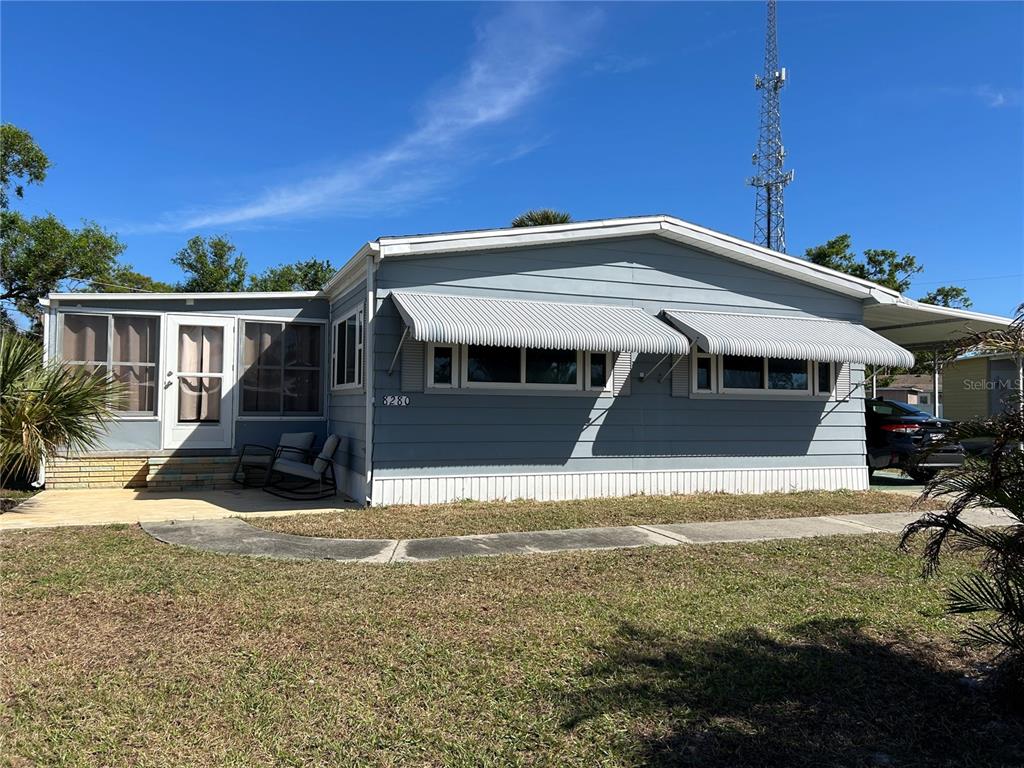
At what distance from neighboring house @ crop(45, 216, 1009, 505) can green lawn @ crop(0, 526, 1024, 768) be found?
3.38 meters

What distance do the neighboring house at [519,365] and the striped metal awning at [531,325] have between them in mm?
31

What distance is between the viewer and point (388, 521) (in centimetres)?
729

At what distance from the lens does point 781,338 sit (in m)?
9.28

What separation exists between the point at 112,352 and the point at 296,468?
141 inches

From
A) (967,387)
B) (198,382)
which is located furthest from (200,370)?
(967,387)

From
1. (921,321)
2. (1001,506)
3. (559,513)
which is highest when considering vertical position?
(921,321)

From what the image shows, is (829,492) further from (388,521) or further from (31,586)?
(31,586)

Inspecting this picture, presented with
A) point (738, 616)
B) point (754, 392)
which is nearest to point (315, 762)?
point (738, 616)

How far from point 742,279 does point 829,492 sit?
3.51 metres

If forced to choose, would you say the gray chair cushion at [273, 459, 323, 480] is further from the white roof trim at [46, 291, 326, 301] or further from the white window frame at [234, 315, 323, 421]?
the white roof trim at [46, 291, 326, 301]

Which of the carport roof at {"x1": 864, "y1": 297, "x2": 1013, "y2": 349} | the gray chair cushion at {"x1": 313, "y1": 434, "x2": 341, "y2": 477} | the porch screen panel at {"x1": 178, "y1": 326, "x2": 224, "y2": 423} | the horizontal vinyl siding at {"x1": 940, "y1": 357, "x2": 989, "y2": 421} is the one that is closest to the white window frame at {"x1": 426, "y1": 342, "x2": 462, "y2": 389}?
the gray chair cushion at {"x1": 313, "y1": 434, "x2": 341, "y2": 477}

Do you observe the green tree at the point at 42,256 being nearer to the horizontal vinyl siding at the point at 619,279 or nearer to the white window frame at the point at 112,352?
the white window frame at the point at 112,352

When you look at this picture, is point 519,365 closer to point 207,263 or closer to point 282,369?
point 282,369

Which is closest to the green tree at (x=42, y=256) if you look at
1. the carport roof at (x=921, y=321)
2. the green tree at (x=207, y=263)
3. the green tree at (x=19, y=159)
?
the green tree at (x=19, y=159)
